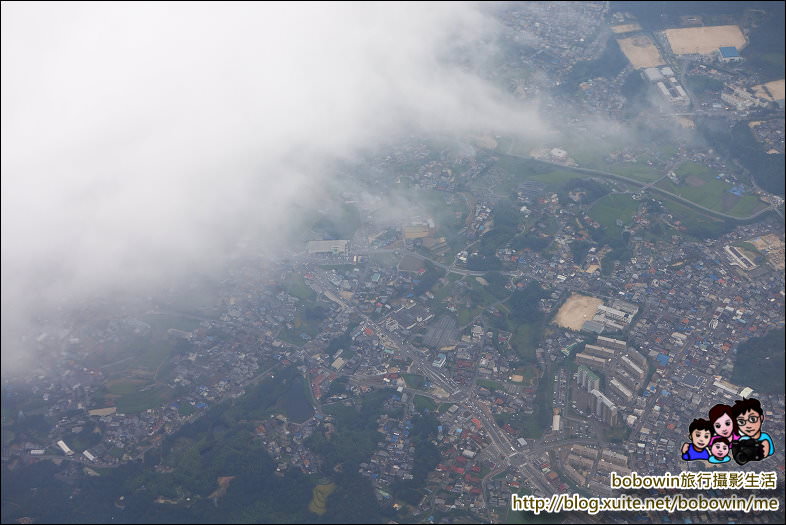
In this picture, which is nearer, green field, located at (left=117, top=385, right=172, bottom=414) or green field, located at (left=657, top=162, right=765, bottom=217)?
green field, located at (left=117, top=385, right=172, bottom=414)

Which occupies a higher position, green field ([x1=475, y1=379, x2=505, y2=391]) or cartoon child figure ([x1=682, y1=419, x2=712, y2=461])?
cartoon child figure ([x1=682, y1=419, x2=712, y2=461])

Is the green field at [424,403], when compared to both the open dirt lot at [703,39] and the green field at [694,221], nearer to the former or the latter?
the green field at [694,221]

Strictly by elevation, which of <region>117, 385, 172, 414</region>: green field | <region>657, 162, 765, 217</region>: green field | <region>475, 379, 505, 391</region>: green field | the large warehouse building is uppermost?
<region>117, 385, 172, 414</region>: green field

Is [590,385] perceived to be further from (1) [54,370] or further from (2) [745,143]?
(1) [54,370]

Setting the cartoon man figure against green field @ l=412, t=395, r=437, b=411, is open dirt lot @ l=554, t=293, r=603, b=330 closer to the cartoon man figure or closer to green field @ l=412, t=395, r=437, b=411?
green field @ l=412, t=395, r=437, b=411

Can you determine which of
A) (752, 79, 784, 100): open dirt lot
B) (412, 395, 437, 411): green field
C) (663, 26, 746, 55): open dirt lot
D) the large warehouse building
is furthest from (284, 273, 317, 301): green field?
(752, 79, 784, 100): open dirt lot

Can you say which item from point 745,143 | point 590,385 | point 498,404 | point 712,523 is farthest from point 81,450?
point 745,143

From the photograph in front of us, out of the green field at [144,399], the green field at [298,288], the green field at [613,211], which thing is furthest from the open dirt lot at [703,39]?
the green field at [144,399]
